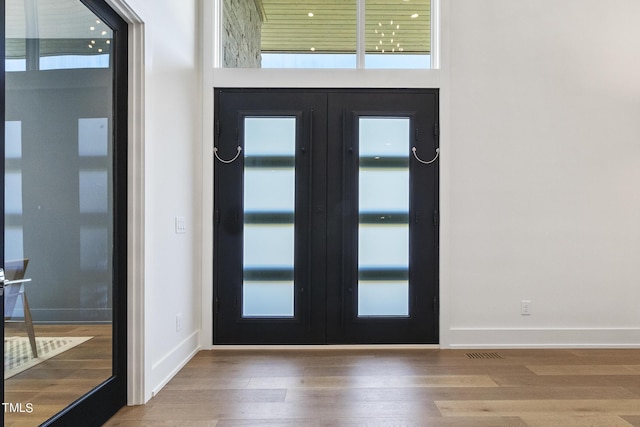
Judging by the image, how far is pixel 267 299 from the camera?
11.9ft

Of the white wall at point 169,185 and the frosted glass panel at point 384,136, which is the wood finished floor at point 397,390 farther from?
the frosted glass panel at point 384,136

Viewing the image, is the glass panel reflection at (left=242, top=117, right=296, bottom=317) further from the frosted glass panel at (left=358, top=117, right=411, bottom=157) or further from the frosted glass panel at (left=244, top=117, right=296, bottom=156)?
the frosted glass panel at (left=358, top=117, right=411, bottom=157)

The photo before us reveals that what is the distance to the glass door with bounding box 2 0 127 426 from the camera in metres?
1.63

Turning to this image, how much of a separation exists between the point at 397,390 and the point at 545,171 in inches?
89.4

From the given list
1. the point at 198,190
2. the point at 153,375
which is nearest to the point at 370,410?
the point at 153,375

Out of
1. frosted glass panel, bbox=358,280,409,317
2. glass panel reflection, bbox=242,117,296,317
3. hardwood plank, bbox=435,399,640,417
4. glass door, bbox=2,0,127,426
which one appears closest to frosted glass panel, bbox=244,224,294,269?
glass panel reflection, bbox=242,117,296,317

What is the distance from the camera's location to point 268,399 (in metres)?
2.54

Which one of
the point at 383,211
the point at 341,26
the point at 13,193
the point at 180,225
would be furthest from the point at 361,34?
the point at 13,193

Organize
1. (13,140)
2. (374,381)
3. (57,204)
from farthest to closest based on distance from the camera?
(374,381), (57,204), (13,140)

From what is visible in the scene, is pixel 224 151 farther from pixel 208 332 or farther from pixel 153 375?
pixel 153 375

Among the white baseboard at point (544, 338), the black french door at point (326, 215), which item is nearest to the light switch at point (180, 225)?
the black french door at point (326, 215)

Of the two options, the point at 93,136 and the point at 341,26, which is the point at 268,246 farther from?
the point at 341,26

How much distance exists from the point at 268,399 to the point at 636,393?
229cm

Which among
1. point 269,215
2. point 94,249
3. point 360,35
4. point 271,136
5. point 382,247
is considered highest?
point 360,35
